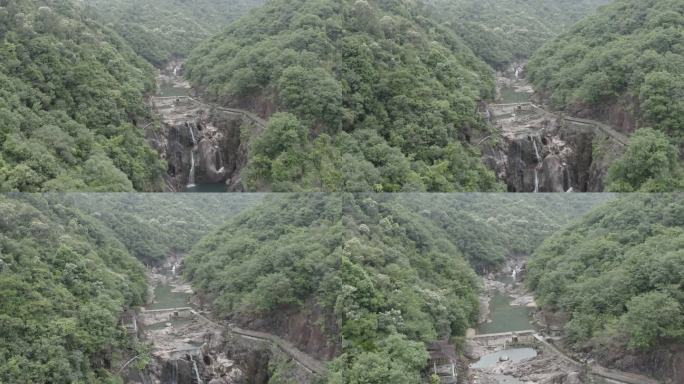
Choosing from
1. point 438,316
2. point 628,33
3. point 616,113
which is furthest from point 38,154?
point 628,33

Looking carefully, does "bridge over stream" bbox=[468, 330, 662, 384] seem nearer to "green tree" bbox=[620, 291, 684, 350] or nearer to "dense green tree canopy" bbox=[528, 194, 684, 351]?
"dense green tree canopy" bbox=[528, 194, 684, 351]

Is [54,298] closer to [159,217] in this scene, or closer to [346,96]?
[159,217]

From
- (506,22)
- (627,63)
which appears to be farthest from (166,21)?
(627,63)

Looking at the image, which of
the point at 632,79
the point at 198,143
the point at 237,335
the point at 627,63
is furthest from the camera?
the point at 237,335

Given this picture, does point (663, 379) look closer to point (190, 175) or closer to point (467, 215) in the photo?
point (467, 215)

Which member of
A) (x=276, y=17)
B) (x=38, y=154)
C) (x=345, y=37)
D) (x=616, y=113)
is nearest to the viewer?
(x=38, y=154)
